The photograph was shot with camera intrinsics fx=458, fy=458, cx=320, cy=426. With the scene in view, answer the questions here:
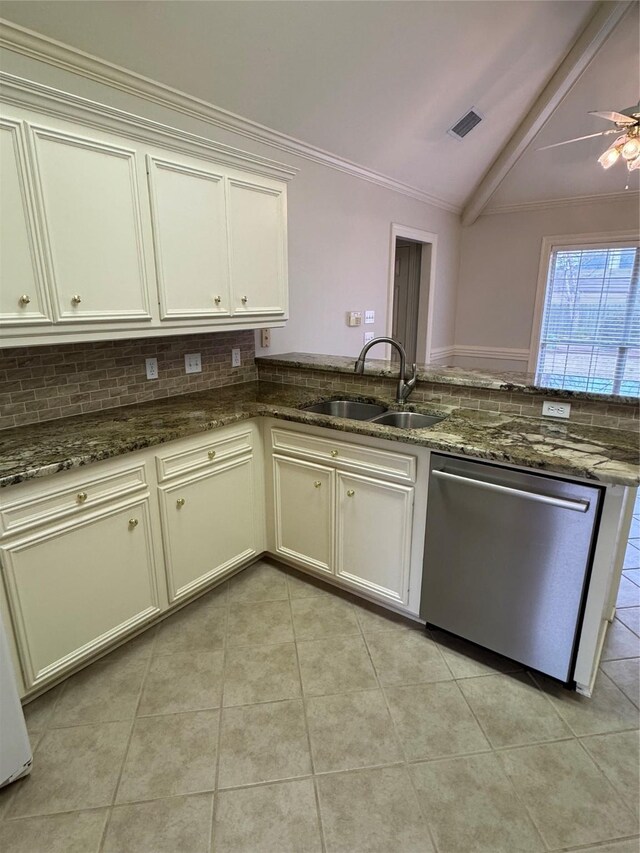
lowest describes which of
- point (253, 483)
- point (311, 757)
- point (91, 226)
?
point (311, 757)

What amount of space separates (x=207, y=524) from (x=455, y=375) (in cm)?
148

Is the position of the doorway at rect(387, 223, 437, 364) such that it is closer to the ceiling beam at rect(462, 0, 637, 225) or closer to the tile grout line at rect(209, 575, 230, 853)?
the ceiling beam at rect(462, 0, 637, 225)

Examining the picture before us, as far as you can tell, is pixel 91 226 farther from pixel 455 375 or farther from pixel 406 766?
pixel 406 766

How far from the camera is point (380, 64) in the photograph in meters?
2.73

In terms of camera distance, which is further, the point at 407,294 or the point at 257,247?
the point at 407,294

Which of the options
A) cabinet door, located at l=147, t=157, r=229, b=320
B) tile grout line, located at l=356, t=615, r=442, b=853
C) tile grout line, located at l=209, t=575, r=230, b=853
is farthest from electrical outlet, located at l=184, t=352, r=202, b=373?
tile grout line, located at l=356, t=615, r=442, b=853

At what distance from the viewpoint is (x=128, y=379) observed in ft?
7.94

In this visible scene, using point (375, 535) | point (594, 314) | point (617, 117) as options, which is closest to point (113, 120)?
point (375, 535)

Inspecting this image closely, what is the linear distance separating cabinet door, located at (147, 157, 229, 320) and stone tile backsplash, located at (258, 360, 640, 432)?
2.41ft

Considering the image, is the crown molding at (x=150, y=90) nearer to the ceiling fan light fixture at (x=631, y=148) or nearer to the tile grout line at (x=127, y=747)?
the ceiling fan light fixture at (x=631, y=148)

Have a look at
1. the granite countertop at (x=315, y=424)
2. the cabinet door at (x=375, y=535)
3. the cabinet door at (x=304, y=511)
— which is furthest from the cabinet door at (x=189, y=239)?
the cabinet door at (x=375, y=535)

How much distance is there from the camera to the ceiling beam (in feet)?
9.90

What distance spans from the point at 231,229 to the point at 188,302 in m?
0.48

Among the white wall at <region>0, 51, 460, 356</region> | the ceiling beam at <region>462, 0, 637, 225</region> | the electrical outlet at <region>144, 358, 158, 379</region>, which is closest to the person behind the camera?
the electrical outlet at <region>144, 358, 158, 379</region>
